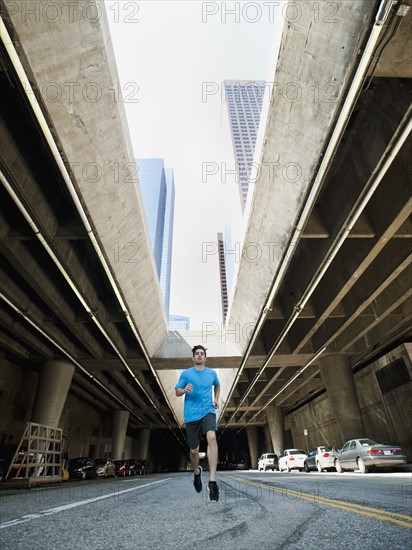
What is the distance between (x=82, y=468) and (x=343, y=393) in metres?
17.3

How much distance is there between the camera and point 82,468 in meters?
23.4

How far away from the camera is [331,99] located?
7824mm

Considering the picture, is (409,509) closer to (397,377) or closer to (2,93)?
(2,93)

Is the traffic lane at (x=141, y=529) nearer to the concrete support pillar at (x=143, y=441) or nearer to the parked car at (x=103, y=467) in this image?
the parked car at (x=103, y=467)

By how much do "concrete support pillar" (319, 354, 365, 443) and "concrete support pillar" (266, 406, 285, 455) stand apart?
22266 mm

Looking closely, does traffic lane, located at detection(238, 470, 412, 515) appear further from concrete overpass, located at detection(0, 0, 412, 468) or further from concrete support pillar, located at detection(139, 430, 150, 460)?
concrete support pillar, located at detection(139, 430, 150, 460)

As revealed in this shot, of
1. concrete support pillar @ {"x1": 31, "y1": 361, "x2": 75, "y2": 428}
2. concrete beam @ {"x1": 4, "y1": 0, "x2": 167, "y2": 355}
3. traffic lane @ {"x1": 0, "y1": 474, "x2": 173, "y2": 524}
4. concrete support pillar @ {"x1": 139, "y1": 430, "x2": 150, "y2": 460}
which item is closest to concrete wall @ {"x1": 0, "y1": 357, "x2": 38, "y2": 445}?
concrete support pillar @ {"x1": 31, "y1": 361, "x2": 75, "y2": 428}

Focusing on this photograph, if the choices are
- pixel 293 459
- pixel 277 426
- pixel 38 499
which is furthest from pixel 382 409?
pixel 38 499

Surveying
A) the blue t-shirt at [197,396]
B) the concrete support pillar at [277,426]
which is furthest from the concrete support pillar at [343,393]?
the concrete support pillar at [277,426]

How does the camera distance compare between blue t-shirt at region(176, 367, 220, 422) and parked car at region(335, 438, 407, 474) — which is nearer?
blue t-shirt at region(176, 367, 220, 422)

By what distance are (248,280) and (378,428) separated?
56.5 feet

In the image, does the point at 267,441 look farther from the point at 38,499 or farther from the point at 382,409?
the point at 38,499

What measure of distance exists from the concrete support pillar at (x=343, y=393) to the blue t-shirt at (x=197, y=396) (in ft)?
64.0

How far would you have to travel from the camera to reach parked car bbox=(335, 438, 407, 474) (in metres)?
14.0
